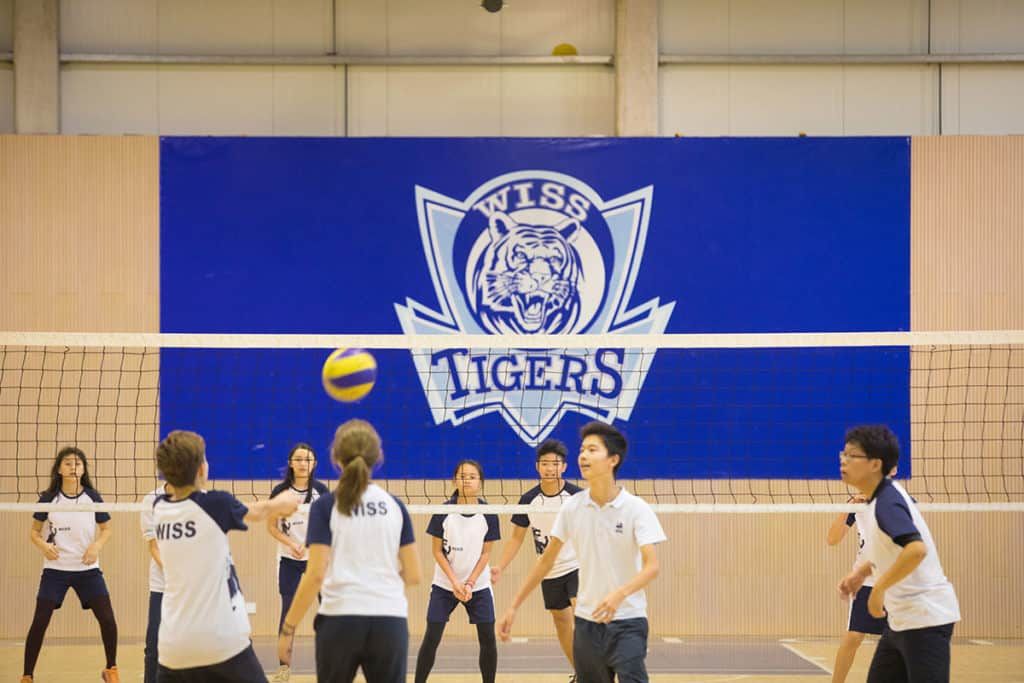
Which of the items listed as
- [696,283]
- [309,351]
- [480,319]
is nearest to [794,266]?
[696,283]

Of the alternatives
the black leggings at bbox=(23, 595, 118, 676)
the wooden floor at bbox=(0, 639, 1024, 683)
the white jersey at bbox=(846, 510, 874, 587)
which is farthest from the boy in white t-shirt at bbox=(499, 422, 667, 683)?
the black leggings at bbox=(23, 595, 118, 676)

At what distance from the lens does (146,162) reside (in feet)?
39.8

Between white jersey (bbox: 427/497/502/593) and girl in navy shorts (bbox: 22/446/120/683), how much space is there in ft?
8.86

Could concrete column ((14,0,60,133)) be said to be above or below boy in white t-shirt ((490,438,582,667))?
above

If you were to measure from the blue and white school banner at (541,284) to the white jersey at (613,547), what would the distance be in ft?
19.0

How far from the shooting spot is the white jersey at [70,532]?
30.4 feet

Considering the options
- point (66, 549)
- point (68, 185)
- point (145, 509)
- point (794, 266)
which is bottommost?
point (66, 549)

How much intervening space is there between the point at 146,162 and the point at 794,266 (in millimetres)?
6865

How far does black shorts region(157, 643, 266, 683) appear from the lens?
17.4 ft

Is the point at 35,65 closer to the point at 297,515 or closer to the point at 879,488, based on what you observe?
the point at 297,515

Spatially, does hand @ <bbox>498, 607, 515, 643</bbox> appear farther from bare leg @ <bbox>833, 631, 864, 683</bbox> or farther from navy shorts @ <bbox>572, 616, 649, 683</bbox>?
bare leg @ <bbox>833, 631, 864, 683</bbox>

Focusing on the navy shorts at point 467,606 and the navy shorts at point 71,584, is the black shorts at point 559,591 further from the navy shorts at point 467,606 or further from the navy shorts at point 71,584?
the navy shorts at point 71,584

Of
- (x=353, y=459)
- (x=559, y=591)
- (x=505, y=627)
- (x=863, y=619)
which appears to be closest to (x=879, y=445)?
(x=505, y=627)

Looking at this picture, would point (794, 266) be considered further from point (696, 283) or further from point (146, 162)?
point (146, 162)
